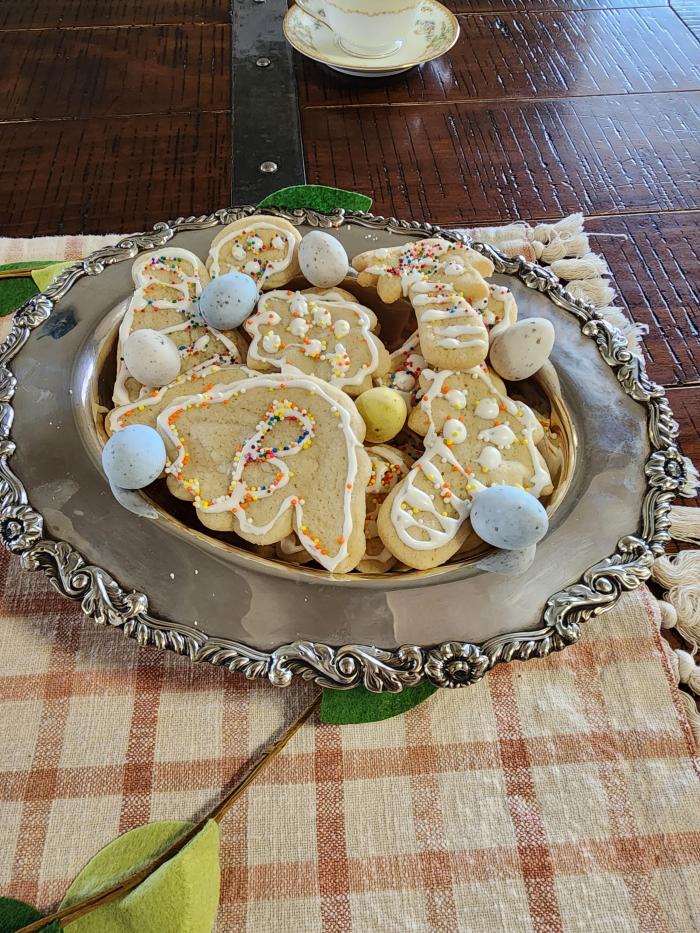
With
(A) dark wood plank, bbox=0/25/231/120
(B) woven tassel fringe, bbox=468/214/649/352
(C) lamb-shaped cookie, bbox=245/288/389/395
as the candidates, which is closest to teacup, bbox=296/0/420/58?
(A) dark wood plank, bbox=0/25/231/120

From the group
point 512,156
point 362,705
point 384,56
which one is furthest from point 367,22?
point 362,705

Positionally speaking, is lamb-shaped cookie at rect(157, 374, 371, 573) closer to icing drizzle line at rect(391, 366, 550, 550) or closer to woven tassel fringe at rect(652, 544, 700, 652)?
icing drizzle line at rect(391, 366, 550, 550)

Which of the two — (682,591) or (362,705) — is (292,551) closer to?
(362,705)

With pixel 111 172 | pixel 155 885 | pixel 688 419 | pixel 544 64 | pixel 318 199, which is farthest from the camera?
Answer: pixel 544 64

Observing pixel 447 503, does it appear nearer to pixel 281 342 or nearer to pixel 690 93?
pixel 281 342

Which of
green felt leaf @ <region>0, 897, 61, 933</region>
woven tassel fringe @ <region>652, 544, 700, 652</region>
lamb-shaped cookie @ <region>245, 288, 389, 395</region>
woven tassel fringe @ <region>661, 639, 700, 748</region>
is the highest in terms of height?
lamb-shaped cookie @ <region>245, 288, 389, 395</region>

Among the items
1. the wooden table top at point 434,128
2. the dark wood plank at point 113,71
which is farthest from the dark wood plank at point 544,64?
the dark wood plank at point 113,71
